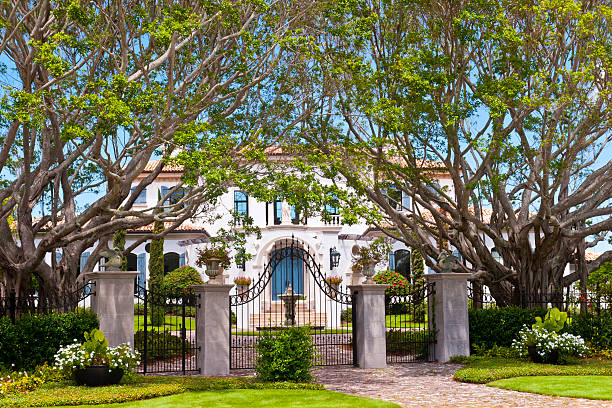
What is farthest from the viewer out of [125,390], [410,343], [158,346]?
[158,346]

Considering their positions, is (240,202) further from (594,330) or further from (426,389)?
(426,389)

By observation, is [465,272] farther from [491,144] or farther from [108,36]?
[108,36]

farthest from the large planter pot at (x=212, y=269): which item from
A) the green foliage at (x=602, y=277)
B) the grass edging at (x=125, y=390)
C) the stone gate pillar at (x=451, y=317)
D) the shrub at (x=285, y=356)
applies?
the green foliage at (x=602, y=277)

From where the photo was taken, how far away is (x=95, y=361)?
45.3 feet

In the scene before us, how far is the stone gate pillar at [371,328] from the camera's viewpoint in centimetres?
1752

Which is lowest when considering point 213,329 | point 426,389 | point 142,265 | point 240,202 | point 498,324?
point 426,389

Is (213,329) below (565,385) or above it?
above

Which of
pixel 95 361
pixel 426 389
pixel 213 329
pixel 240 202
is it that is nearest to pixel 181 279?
pixel 240 202

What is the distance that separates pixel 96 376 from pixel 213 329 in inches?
143

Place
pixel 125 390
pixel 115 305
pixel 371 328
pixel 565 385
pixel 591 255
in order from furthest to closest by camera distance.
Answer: pixel 591 255 → pixel 371 328 → pixel 115 305 → pixel 565 385 → pixel 125 390

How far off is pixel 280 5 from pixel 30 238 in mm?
9462

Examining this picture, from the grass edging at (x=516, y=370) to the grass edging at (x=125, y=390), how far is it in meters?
3.64

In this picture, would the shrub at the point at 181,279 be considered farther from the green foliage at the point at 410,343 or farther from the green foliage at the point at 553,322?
the green foliage at the point at 553,322

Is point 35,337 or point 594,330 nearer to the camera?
point 35,337
